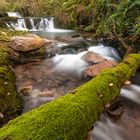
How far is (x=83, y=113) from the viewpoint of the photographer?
322 centimetres

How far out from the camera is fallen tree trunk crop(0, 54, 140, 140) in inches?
103

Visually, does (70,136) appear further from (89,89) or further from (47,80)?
(47,80)

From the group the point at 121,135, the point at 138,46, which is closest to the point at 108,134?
the point at 121,135

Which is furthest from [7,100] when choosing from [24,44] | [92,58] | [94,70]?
[92,58]

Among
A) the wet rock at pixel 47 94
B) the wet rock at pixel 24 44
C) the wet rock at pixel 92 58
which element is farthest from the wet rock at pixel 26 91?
the wet rock at pixel 92 58

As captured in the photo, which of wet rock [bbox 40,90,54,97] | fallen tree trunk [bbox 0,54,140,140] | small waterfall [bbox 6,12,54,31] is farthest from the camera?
small waterfall [bbox 6,12,54,31]

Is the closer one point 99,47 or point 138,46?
point 138,46

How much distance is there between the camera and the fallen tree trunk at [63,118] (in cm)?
261

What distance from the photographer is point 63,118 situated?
289 cm

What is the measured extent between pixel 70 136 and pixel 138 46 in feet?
21.8

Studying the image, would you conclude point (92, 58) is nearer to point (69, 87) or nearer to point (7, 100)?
point (69, 87)

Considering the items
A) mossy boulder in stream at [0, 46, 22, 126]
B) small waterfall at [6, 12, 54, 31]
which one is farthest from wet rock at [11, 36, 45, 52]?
small waterfall at [6, 12, 54, 31]

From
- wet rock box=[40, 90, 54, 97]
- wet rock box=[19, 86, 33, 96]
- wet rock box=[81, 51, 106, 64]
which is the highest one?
wet rock box=[19, 86, 33, 96]

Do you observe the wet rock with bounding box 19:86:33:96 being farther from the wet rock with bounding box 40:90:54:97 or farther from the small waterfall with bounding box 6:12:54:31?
the small waterfall with bounding box 6:12:54:31
